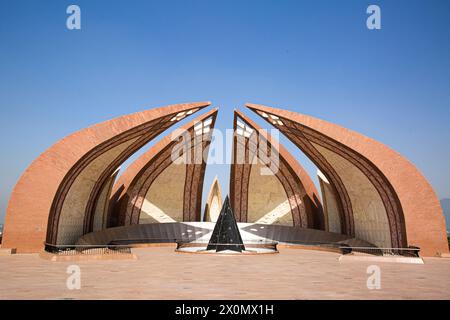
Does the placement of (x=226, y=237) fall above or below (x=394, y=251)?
above

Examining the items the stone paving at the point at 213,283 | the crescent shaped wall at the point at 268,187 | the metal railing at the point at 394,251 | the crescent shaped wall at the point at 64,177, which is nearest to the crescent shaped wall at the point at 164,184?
the crescent shaped wall at the point at 268,187

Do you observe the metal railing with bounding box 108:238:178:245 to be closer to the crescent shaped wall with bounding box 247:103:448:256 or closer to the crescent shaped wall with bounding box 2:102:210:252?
the crescent shaped wall with bounding box 2:102:210:252

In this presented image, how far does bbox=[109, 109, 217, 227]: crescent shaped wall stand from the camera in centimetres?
1770

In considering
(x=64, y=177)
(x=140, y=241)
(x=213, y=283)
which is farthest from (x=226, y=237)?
(x=213, y=283)

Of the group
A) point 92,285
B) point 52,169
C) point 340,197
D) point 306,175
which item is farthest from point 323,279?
point 306,175

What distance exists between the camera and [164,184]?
64.3 feet

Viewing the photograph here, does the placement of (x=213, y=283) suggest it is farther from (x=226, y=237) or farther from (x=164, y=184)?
(x=164, y=184)

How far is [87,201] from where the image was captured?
15664 mm

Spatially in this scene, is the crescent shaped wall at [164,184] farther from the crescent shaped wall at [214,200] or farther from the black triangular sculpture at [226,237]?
the crescent shaped wall at [214,200]

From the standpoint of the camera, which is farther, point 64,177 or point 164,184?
point 164,184

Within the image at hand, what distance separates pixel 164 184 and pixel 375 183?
10.1m

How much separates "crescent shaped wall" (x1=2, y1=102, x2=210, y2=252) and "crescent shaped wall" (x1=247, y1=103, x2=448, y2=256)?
4.03 metres

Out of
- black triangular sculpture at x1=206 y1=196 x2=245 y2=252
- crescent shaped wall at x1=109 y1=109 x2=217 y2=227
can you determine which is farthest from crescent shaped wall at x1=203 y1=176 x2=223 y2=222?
→ black triangular sculpture at x1=206 y1=196 x2=245 y2=252

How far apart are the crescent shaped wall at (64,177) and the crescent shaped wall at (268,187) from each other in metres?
4.63
